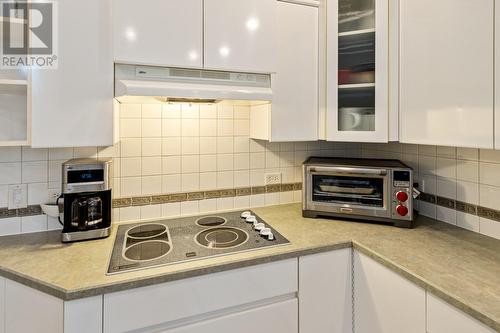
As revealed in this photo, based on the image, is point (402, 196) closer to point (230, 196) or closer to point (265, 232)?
point (265, 232)

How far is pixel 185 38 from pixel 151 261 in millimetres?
943

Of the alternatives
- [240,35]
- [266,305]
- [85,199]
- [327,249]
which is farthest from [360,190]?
[85,199]

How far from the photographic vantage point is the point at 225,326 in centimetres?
115

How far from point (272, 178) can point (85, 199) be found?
1076 millimetres

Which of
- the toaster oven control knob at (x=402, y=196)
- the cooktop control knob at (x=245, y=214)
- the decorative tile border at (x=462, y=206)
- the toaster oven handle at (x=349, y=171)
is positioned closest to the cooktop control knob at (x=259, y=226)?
the cooktop control knob at (x=245, y=214)

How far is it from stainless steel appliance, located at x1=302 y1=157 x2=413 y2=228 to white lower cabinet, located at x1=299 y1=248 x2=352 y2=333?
1.06 ft

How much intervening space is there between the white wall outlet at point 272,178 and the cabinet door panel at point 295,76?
1.31ft

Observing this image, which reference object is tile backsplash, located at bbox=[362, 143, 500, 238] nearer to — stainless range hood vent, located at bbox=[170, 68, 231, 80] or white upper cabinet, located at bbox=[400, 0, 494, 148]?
white upper cabinet, located at bbox=[400, 0, 494, 148]

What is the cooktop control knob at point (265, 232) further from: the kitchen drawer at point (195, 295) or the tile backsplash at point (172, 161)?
the tile backsplash at point (172, 161)

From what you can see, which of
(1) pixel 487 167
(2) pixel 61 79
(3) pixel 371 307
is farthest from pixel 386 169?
(2) pixel 61 79

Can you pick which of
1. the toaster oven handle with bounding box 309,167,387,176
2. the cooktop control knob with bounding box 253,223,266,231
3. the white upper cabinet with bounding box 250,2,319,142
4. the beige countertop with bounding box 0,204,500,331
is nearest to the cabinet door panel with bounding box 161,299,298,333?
the beige countertop with bounding box 0,204,500,331

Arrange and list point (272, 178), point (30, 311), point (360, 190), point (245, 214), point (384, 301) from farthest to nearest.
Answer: point (272, 178) → point (245, 214) → point (360, 190) → point (384, 301) → point (30, 311)

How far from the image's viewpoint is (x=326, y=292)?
1.31 metres

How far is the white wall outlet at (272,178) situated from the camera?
6.28 ft
